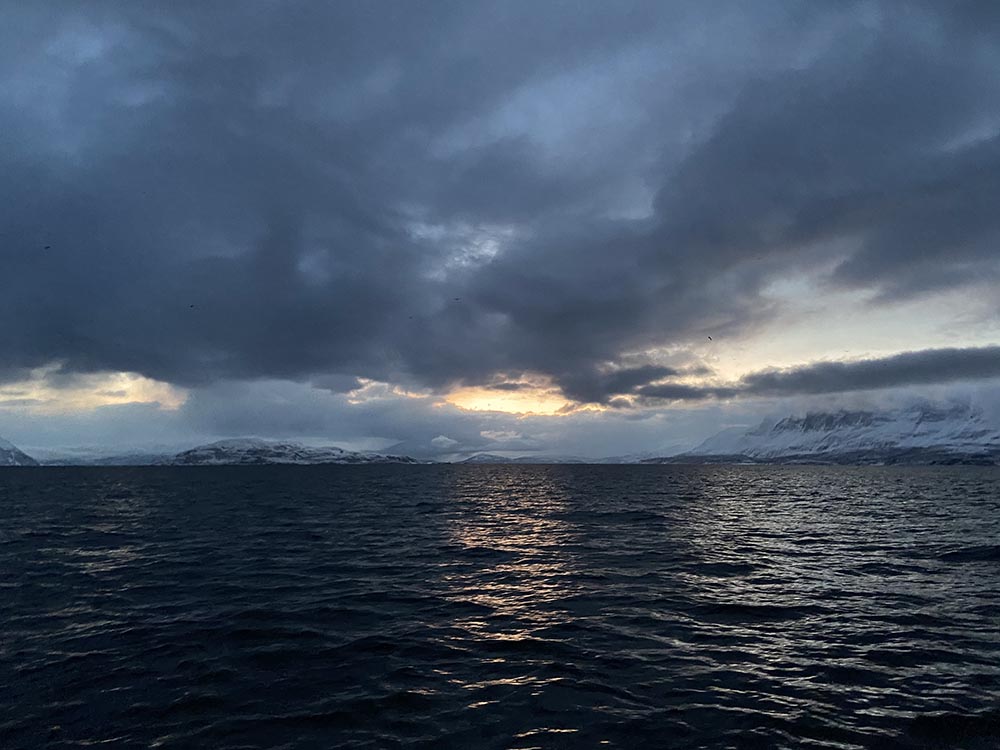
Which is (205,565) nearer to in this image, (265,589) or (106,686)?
(265,589)

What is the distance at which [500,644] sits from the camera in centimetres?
1983

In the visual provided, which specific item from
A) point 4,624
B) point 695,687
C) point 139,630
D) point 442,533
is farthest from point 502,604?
point 442,533

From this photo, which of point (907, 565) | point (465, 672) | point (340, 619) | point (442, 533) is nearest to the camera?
point (465, 672)

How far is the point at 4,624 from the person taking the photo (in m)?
22.1

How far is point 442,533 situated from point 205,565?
63.7ft

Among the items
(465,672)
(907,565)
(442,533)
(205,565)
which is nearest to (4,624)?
(205,565)

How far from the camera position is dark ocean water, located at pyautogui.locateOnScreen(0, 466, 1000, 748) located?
14086mm

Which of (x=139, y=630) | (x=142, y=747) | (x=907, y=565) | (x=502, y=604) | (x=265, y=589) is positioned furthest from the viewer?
(x=907, y=565)

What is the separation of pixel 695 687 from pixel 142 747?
14862mm

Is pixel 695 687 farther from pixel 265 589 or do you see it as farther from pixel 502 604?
pixel 265 589

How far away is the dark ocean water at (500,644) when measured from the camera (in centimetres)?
1409

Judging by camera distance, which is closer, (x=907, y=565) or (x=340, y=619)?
(x=340, y=619)

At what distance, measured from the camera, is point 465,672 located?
17438 mm

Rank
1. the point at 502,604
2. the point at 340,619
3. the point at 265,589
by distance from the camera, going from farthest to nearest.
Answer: the point at 265,589 < the point at 502,604 < the point at 340,619
